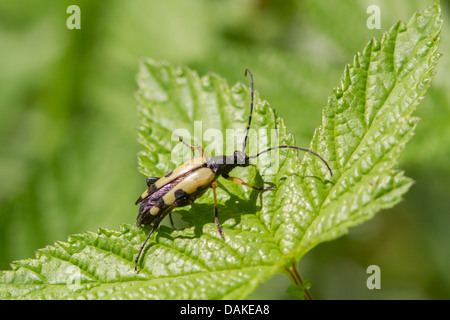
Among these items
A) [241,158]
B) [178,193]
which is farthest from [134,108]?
[241,158]

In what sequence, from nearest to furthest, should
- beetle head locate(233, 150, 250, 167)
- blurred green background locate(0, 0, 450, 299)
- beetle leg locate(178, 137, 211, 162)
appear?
1. beetle head locate(233, 150, 250, 167)
2. beetle leg locate(178, 137, 211, 162)
3. blurred green background locate(0, 0, 450, 299)

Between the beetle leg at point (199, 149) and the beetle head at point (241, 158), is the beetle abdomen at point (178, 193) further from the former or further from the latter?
the beetle head at point (241, 158)

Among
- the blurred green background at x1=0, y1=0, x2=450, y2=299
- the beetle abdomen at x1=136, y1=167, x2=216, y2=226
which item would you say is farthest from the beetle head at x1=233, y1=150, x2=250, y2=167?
the blurred green background at x1=0, y1=0, x2=450, y2=299

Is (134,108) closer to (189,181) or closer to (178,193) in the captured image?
(189,181)

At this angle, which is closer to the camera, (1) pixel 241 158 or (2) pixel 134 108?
(1) pixel 241 158

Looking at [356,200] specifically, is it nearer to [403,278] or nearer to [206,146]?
[206,146]

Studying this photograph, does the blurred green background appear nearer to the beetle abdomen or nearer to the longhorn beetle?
the longhorn beetle

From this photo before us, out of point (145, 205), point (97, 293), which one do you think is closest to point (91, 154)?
point (145, 205)

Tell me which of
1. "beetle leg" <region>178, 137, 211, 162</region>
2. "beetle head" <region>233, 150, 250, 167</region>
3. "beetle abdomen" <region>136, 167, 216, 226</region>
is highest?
"beetle leg" <region>178, 137, 211, 162</region>
